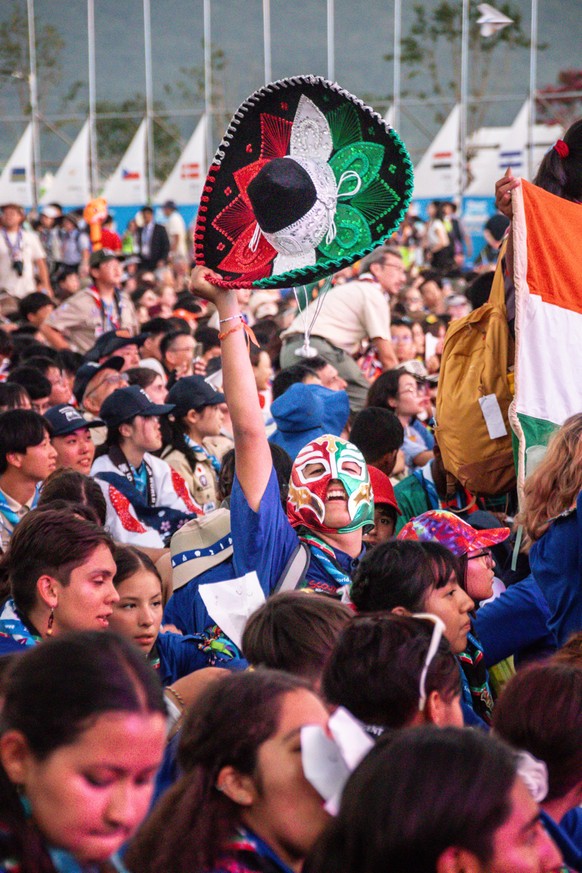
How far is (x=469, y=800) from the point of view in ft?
5.27

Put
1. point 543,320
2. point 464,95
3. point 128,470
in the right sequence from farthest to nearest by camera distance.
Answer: point 464,95, point 128,470, point 543,320

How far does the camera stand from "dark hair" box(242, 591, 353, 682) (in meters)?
2.47

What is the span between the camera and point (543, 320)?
13.1ft

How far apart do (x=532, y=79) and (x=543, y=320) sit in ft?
68.0

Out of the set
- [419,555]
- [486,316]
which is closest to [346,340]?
[486,316]

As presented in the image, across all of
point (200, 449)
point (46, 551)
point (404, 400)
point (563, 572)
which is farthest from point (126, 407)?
point (563, 572)

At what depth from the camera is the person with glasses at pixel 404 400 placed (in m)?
6.45

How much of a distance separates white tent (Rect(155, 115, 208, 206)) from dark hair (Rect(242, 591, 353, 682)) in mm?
21707

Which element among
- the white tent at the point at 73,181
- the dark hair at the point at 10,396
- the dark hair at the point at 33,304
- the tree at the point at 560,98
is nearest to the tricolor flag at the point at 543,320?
the dark hair at the point at 10,396

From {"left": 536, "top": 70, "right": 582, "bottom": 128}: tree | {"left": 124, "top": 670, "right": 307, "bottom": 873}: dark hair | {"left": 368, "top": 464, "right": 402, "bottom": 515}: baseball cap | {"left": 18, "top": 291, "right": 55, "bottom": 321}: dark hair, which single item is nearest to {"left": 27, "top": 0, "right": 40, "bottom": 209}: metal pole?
{"left": 536, "top": 70, "right": 582, "bottom": 128}: tree

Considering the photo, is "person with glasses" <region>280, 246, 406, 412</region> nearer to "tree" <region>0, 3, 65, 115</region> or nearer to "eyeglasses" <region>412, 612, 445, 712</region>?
"eyeglasses" <region>412, 612, 445, 712</region>

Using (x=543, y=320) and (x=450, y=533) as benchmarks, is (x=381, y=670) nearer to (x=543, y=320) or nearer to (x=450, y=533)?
(x=450, y=533)

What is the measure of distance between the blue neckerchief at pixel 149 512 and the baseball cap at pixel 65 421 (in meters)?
0.28

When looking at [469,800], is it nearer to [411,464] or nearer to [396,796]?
[396,796]
